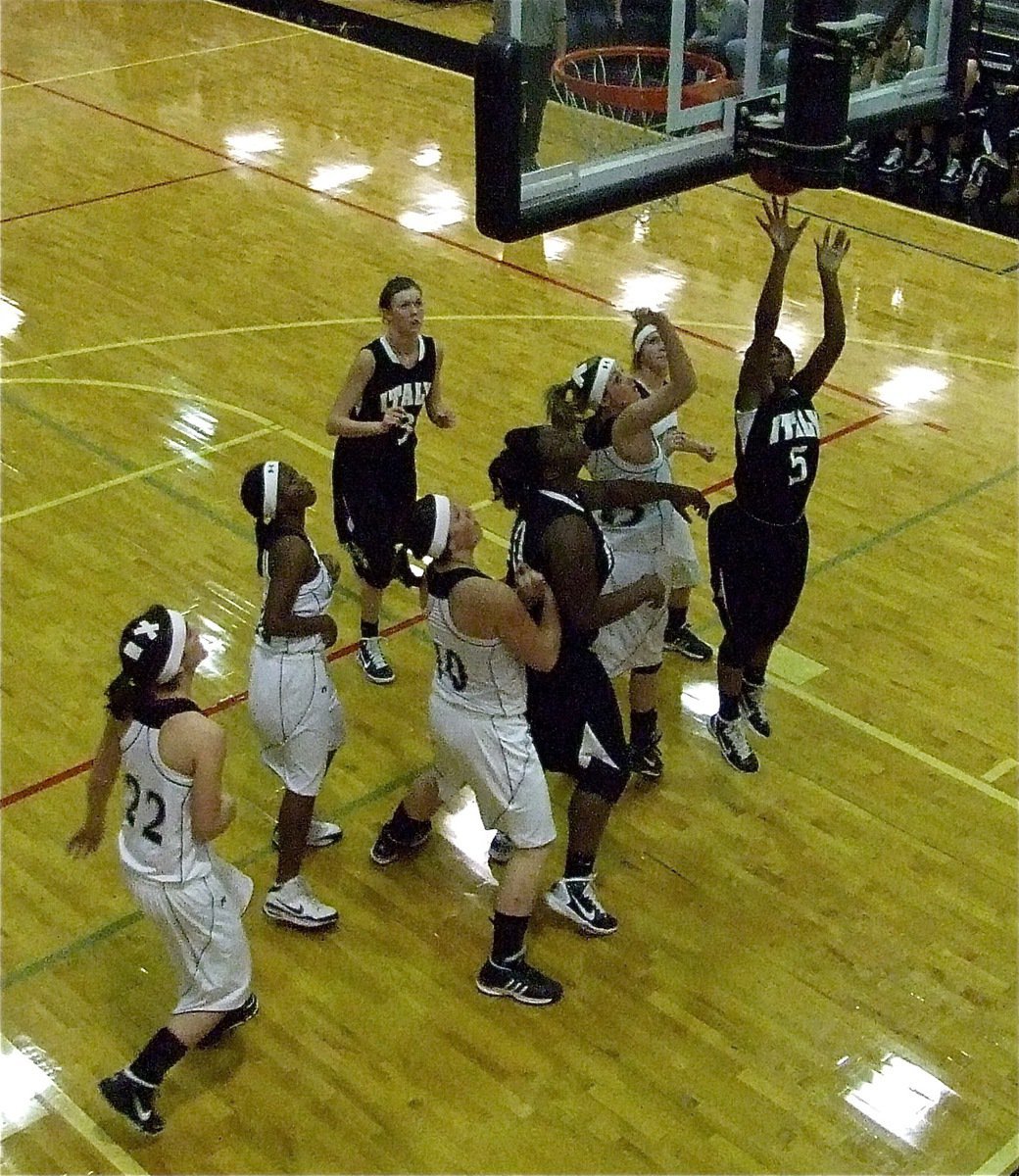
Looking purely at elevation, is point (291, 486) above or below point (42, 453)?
above

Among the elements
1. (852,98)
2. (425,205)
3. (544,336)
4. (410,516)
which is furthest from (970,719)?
(425,205)

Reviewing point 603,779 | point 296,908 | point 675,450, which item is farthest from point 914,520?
point 296,908

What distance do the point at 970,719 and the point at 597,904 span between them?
2071 mm

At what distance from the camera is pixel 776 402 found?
6039 mm

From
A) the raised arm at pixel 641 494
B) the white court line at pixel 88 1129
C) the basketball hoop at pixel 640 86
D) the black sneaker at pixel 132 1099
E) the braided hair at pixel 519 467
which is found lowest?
the white court line at pixel 88 1129

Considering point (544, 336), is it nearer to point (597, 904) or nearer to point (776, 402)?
point (776, 402)

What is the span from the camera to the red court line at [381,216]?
10336 millimetres

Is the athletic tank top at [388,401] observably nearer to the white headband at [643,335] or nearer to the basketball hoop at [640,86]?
the white headband at [643,335]

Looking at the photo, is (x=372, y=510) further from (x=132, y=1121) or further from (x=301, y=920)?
(x=132, y=1121)

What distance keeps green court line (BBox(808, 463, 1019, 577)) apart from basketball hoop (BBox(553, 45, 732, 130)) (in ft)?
8.10

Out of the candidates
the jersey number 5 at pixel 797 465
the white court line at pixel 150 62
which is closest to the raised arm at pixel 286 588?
the jersey number 5 at pixel 797 465

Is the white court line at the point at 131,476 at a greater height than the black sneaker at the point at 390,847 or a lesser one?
lesser

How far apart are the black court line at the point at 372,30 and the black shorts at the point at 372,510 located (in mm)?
10508

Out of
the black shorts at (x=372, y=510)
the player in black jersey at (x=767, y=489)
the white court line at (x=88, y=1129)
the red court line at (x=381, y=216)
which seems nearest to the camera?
the white court line at (x=88, y=1129)
